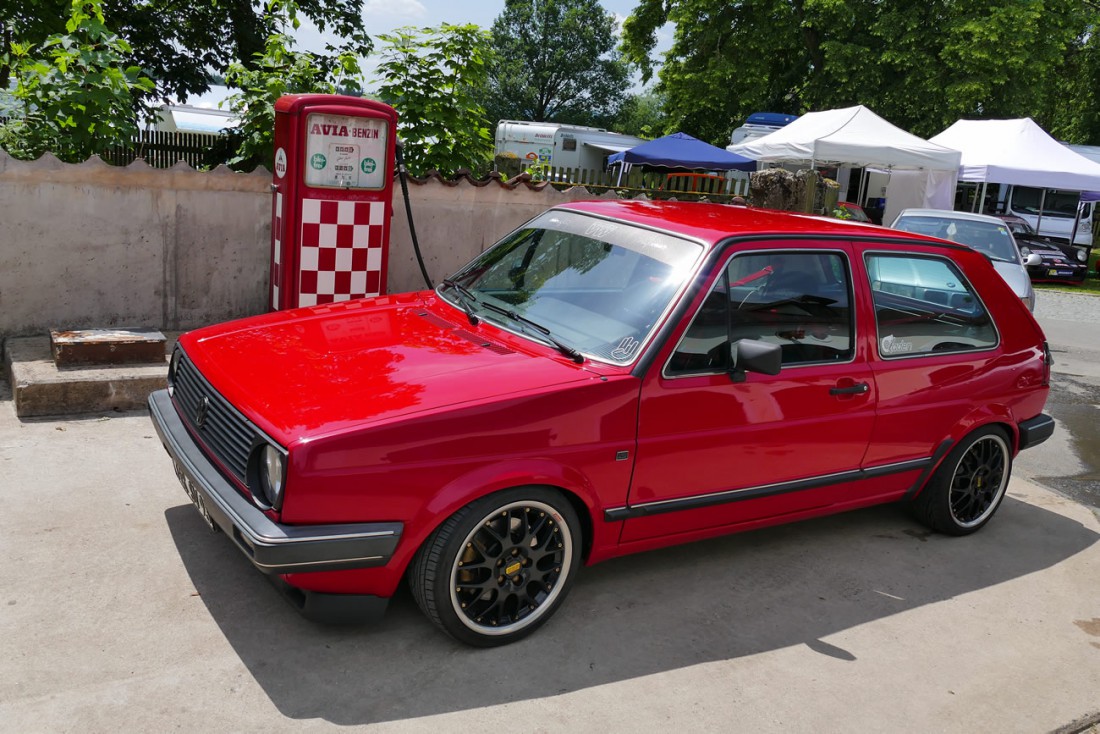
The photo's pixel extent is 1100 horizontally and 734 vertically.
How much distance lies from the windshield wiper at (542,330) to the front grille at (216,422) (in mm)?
1240

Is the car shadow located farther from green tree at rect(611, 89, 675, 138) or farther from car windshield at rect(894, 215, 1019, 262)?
green tree at rect(611, 89, 675, 138)

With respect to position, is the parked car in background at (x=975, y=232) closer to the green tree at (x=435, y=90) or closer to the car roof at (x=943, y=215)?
the car roof at (x=943, y=215)

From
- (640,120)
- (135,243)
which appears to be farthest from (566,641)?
(640,120)

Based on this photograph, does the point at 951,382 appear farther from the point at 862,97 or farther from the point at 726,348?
the point at 862,97

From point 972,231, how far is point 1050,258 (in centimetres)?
1049

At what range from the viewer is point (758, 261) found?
4.11 m

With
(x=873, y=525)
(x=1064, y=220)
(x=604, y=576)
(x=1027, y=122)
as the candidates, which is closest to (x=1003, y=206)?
(x=1064, y=220)

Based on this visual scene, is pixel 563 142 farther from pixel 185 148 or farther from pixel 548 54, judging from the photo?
pixel 548 54

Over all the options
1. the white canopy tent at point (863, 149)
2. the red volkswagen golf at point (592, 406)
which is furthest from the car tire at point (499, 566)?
the white canopy tent at point (863, 149)

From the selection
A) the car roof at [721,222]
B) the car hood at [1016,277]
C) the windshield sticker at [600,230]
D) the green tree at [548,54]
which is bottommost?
the car hood at [1016,277]

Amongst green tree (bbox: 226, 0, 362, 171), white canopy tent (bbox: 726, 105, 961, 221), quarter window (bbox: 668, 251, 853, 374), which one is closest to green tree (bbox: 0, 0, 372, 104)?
green tree (bbox: 226, 0, 362, 171)

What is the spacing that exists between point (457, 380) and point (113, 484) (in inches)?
88.2

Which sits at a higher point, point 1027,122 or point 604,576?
point 1027,122

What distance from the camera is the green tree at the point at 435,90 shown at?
26.5 ft
